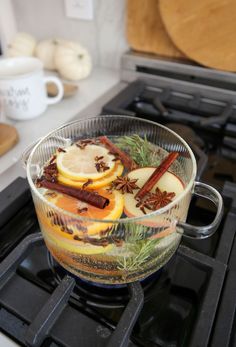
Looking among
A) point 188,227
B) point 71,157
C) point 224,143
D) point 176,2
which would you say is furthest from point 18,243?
point 176,2

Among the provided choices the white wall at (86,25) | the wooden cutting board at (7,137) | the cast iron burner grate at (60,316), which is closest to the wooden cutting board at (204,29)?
the white wall at (86,25)

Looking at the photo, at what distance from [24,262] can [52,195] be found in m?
0.11

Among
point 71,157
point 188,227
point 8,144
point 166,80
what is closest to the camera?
point 188,227

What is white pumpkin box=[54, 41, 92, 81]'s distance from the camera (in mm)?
750

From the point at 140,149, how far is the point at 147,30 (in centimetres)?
38

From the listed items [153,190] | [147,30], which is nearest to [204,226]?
[153,190]

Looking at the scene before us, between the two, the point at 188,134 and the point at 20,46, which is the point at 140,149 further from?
the point at 20,46

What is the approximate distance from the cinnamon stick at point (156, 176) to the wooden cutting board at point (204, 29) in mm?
333

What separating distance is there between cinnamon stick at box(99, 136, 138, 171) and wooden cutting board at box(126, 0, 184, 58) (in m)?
0.36

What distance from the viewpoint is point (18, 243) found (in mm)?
441

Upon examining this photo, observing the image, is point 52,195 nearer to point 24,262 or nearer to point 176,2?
point 24,262

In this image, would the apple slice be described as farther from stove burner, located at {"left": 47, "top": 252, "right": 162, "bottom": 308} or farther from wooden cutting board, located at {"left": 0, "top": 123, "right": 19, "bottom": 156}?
wooden cutting board, located at {"left": 0, "top": 123, "right": 19, "bottom": 156}

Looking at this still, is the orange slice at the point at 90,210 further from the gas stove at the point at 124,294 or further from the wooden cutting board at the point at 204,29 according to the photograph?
the wooden cutting board at the point at 204,29

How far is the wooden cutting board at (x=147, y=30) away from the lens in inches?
27.1
